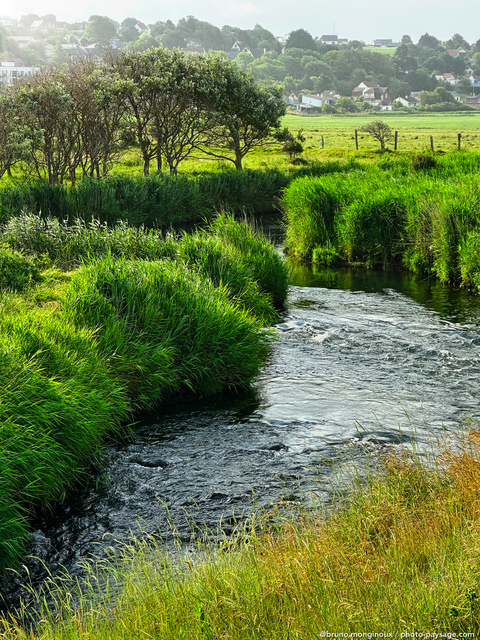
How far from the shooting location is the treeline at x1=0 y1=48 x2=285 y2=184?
96.9 ft

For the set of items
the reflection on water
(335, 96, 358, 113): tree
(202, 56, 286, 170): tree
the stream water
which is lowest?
the stream water

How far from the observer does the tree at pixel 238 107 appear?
4048 cm

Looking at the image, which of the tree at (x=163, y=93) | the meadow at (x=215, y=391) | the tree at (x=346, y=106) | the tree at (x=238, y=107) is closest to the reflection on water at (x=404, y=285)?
the meadow at (x=215, y=391)

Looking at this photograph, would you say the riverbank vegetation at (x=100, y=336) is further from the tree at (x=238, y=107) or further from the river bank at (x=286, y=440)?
the tree at (x=238, y=107)

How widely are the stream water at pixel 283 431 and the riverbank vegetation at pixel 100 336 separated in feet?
1.25

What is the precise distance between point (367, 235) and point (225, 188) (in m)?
14.8

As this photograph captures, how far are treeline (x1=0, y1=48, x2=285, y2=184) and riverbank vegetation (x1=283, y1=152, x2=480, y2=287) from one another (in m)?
12.9

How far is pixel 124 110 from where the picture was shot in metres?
34.9

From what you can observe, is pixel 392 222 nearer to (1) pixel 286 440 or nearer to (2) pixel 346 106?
(1) pixel 286 440

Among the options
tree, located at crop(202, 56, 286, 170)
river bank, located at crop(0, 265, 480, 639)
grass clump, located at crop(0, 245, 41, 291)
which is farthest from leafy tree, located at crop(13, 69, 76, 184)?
river bank, located at crop(0, 265, 480, 639)

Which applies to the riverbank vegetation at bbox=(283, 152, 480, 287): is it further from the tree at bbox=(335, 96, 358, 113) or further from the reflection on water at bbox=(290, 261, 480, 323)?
the tree at bbox=(335, 96, 358, 113)

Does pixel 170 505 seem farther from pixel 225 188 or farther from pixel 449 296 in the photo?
pixel 225 188

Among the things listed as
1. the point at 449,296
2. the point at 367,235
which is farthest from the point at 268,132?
the point at 449,296

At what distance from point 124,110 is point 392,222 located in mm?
20250
